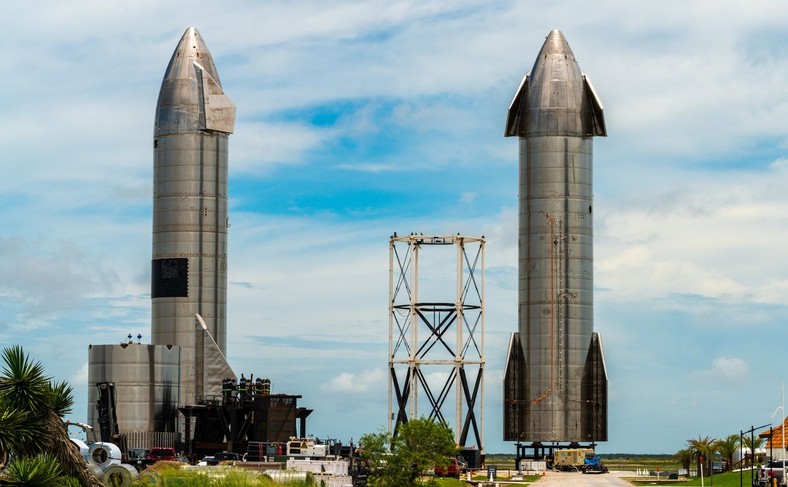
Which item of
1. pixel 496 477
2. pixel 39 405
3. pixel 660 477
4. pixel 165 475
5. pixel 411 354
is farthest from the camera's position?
pixel 411 354

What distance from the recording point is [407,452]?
297ft

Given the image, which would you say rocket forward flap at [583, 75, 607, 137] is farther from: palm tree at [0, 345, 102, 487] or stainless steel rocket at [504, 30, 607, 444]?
palm tree at [0, 345, 102, 487]

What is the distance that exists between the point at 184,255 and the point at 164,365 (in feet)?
38.5

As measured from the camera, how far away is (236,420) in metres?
114

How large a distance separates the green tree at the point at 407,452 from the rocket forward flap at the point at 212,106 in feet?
129

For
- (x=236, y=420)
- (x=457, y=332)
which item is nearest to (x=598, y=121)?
(x=457, y=332)

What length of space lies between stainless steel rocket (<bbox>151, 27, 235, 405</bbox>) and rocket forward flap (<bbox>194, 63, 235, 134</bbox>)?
8 cm

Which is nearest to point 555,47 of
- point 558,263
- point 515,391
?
point 558,263

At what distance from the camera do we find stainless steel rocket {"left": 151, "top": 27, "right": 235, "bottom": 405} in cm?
12319

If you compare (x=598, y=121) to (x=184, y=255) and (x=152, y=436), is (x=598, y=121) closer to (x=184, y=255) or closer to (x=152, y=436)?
(x=184, y=255)

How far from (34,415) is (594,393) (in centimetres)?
8263

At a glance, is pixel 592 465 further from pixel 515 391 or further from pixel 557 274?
pixel 557 274

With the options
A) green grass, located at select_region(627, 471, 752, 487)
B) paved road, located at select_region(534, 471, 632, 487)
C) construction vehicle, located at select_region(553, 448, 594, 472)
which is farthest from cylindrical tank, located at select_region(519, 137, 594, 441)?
green grass, located at select_region(627, 471, 752, 487)

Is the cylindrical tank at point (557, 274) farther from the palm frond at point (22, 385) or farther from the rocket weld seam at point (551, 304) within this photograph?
the palm frond at point (22, 385)
